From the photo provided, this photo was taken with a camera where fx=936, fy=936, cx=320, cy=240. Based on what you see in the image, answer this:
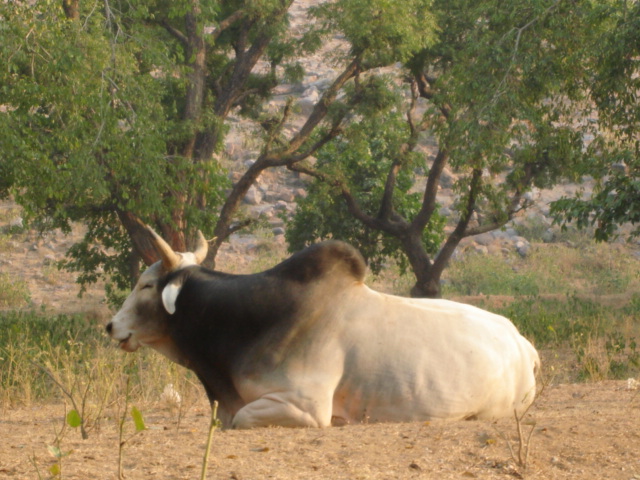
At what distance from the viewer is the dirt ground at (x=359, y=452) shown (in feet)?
13.6

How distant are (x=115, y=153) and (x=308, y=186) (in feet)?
31.3

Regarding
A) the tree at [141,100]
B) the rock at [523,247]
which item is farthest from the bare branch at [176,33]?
the rock at [523,247]

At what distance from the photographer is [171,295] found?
638cm

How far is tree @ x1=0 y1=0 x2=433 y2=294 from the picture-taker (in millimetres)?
11469

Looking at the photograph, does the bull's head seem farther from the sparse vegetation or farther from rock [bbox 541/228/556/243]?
rock [bbox 541/228/556/243]

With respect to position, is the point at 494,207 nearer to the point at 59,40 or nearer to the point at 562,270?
the point at 59,40

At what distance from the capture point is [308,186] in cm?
2175

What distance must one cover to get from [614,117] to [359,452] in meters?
10.4

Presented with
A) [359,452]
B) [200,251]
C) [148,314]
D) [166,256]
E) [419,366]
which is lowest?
[359,452]

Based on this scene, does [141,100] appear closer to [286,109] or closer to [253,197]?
[286,109]

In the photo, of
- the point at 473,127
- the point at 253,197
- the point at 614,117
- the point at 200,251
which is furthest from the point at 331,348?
the point at 253,197

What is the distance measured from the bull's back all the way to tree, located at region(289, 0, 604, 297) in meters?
8.10

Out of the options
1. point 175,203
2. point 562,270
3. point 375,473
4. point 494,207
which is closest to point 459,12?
point 494,207

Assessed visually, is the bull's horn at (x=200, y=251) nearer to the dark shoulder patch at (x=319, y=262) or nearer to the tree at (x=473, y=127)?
the dark shoulder patch at (x=319, y=262)
